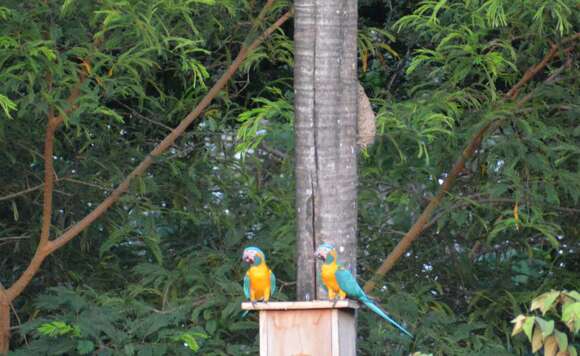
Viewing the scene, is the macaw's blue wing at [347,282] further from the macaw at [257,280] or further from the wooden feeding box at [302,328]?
the macaw at [257,280]

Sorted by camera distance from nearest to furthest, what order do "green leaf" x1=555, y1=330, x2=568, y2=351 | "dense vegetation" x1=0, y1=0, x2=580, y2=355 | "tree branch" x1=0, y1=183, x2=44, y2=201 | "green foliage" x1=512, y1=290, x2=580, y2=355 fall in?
"green foliage" x1=512, y1=290, x2=580, y2=355 < "green leaf" x1=555, y1=330, x2=568, y2=351 < "dense vegetation" x1=0, y1=0, x2=580, y2=355 < "tree branch" x1=0, y1=183, x2=44, y2=201

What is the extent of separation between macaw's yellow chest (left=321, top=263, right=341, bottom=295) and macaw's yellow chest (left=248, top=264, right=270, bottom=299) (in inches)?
8.8

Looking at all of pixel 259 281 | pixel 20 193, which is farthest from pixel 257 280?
pixel 20 193

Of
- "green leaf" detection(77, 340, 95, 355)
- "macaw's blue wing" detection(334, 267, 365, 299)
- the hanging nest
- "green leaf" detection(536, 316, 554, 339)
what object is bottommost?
"green leaf" detection(77, 340, 95, 355)

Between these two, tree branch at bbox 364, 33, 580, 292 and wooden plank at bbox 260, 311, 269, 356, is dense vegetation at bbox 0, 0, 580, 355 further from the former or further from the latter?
wooden plank at bbox 260, 311, 269, 356

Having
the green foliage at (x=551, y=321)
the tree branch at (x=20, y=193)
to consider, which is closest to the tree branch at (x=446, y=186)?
the tree branch at (x=20, y=193)

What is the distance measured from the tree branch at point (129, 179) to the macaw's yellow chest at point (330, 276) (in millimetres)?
1681

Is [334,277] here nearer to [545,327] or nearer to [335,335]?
[335,335]

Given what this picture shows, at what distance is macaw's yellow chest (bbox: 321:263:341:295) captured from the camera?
3.84m

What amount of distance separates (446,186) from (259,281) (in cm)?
156

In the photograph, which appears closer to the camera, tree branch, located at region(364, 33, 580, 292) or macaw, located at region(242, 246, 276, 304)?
macaw, located at region(242, 246, 276, 304)

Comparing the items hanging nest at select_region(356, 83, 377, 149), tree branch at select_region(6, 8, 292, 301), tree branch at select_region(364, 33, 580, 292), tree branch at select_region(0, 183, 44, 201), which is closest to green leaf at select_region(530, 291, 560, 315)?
hanging nest at select_region(356, 83, 377, 149)

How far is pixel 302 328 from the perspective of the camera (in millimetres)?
3852

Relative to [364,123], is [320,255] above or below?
below
